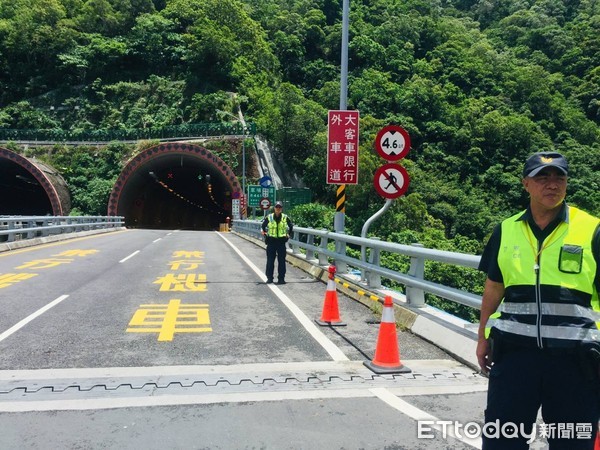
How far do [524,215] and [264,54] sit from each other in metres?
79.9

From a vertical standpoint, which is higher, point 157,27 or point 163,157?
point 157,27

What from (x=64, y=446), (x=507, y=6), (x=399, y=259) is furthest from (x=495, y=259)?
(x=507, y=6)

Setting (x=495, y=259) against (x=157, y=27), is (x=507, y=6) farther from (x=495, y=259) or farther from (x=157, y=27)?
(x=495, y=259)

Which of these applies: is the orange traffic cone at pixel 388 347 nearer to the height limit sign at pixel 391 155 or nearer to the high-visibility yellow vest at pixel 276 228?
the height limit sign at pixel 391 155

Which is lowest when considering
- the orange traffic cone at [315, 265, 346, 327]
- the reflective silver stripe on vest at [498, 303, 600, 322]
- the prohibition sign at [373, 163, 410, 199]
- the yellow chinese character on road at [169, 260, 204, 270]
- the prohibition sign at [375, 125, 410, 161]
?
the yellow chinese character on road at [169, 260, 204, 270]

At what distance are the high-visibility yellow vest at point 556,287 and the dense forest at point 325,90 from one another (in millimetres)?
37363

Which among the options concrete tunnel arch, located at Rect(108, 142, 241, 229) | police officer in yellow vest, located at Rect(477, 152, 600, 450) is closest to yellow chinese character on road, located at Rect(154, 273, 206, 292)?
police officer in yellow vest, located at Rect(477, 152, 600, 450)

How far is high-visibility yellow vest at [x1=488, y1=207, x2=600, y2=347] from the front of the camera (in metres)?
2.42

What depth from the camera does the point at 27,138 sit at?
2336 inches

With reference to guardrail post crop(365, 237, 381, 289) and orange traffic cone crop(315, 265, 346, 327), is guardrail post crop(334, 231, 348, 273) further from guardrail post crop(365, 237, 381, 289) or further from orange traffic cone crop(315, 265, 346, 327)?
orange traffic cone crop(315, 265, 346, 327)

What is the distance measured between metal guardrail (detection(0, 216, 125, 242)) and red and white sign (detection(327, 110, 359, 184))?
493 inches

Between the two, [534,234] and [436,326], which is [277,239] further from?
[534,234]

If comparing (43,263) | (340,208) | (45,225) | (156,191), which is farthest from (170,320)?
(156,191)

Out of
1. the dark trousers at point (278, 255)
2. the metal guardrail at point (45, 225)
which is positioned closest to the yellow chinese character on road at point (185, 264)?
the dark trousers at point (278, 255)
